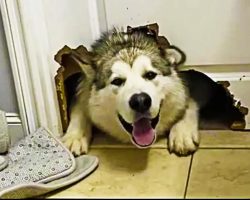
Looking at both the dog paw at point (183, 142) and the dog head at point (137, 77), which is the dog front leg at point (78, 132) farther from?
the dog paw at point (183, 142)

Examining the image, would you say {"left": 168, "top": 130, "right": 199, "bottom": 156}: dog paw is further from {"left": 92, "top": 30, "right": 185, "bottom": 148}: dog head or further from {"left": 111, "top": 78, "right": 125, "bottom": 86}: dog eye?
{"left": 111, "top": 78, "right": 125, "bottom": 86}: dog eye

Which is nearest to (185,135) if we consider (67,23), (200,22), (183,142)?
(183,142)

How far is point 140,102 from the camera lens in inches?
60.4

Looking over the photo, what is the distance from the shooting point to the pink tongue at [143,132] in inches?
64.1

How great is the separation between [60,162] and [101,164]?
0.44 feet

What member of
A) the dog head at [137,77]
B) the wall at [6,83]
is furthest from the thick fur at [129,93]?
the wall at [6,83]

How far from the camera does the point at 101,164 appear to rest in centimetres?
169

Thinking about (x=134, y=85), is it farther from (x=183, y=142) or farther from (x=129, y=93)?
(x=183, y=142)

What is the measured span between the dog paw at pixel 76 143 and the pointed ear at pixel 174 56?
359 millimetres

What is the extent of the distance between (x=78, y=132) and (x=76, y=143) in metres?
0.05

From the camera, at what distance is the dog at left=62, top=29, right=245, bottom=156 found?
1.60 meters

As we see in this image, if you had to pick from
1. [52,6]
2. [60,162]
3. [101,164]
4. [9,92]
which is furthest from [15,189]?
[52,6]

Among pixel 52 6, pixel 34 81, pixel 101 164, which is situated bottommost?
pixel 101 164

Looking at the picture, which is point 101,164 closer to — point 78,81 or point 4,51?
point 78,81
